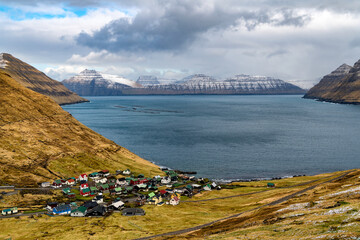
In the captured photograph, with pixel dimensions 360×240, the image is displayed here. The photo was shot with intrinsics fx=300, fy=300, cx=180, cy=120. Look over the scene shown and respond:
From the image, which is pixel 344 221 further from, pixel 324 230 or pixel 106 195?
pixel 106 195

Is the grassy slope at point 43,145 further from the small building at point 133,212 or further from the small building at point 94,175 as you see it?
the small building at point 133,212

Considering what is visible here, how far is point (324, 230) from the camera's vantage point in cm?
4088

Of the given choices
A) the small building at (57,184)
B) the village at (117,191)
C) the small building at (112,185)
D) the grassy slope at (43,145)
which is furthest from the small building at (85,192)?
the grassy slope at (43,145)

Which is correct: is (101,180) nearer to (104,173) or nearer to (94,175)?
(94,175)

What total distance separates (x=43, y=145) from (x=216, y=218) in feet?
303

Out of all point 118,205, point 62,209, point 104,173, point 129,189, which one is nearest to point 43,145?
point 104,173

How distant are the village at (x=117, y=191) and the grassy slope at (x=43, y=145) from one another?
9965 mm

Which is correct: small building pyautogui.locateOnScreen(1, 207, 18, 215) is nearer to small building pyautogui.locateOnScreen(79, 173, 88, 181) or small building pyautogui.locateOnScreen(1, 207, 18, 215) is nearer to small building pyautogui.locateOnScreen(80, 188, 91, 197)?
small building pyautogui.locateOnScreen(80, 188, 91, 197)

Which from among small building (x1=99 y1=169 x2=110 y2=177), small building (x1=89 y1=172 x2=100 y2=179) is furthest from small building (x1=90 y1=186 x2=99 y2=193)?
small building (x1=99 y1=169 x2=110 y2=177)

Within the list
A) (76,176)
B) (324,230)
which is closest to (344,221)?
(324,230)

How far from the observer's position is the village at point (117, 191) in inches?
3270

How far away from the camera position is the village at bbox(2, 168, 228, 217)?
8306 centimetres

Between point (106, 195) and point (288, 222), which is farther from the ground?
point (288, 222)

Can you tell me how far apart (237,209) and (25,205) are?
60.9 meters
